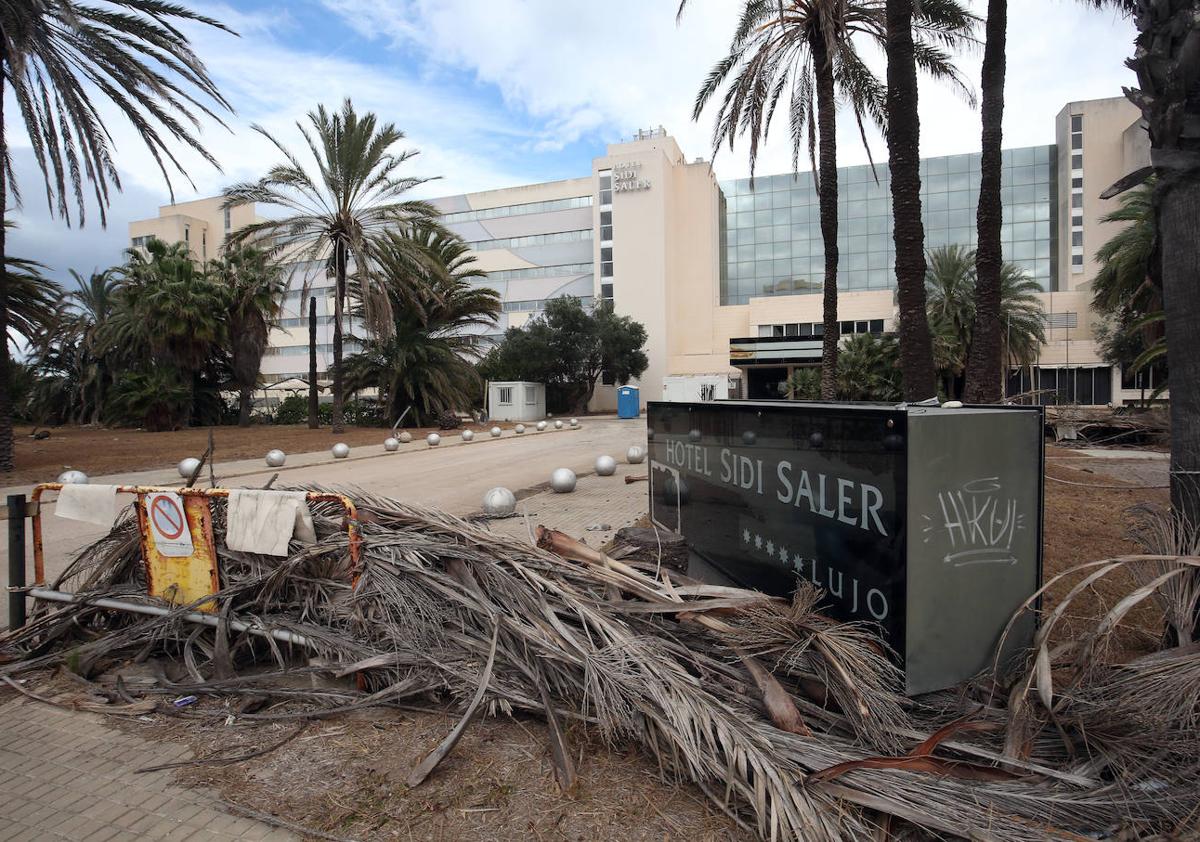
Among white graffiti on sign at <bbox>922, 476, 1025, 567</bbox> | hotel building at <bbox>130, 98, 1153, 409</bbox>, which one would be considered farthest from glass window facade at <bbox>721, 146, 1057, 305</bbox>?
white graffiti on sign at <bbox>922, 476, 1025, 567</bbox>

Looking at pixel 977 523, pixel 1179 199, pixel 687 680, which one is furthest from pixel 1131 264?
pixel 687 680

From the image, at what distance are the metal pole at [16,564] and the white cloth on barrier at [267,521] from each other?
152 centimetres

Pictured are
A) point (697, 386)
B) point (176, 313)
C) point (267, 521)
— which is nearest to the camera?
point (267, 521)

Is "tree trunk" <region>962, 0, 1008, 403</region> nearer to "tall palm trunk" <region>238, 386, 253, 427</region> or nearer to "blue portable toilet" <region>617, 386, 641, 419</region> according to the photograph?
"tall palm trunk" <region>238, 386, 253, 427</region>

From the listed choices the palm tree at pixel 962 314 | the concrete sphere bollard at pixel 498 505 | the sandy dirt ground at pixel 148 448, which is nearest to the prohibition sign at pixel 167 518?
the concrete sphere bollard at pixel 498 505

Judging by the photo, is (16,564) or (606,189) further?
(606,189)

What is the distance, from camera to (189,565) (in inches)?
154

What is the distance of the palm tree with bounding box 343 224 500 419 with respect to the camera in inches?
1101

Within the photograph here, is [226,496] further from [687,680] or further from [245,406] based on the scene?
[245,406]

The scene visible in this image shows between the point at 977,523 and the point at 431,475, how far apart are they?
445 inches

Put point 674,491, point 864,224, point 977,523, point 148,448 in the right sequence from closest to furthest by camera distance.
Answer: point 977,523
point 674,491
point 148,448
point 864,224

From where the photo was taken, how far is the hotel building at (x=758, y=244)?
2077 inches

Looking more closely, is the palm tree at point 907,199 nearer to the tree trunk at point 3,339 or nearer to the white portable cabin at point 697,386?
the tree trunk at point 3,339

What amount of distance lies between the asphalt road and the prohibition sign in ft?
1.31
